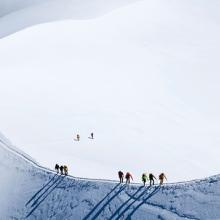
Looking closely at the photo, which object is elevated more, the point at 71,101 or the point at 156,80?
the point at 156,80

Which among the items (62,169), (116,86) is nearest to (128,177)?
(62,169)

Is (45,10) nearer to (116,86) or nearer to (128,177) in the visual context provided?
(116,86)

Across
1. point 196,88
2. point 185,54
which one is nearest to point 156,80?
point 196,88

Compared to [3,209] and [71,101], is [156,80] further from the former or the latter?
[3,209]

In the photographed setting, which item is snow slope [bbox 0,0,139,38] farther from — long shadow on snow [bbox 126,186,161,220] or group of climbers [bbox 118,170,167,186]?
long shadow on snow [bbox 126,186,161,220]

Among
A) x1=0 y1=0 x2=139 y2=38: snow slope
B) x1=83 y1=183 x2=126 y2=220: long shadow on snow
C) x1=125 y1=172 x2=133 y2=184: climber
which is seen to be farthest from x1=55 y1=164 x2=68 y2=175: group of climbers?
x1=0 y1=0 x2=139 y2=38: snow slope
